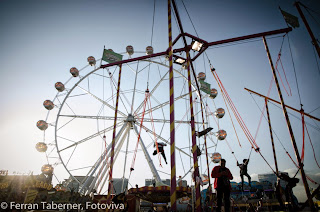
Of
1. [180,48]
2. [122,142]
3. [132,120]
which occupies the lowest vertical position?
[122,142]

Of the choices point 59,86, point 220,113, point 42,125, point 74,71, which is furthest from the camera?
point 74,71

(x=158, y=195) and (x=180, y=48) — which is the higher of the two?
(x=180, y=48)

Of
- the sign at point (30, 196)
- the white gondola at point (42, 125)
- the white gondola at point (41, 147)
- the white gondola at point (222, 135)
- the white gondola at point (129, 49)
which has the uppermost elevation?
the white gondola at point (129, 49)

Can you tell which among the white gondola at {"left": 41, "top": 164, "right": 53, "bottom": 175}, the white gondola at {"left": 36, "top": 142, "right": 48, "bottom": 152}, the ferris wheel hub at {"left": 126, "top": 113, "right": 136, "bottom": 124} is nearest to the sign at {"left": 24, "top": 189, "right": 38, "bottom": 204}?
the white gondola at {"left": 41, "top": 164, "right": 53, "bottom": 175}

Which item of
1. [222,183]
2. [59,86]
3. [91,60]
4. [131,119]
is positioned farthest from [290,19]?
[59,86]

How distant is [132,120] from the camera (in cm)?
1463

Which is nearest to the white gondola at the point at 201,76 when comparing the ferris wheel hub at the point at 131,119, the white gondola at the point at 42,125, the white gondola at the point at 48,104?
the ferris wheel hub at the point at 131,119

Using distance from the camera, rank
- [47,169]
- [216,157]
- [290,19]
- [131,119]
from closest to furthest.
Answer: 1. [290,19]
2. [216,157]
3. [47,169]
4. [131,119]

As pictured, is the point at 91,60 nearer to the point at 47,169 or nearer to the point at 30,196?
the point at 47,169

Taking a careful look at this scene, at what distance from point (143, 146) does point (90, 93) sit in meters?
6.62

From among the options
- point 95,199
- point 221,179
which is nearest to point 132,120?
point 95,199

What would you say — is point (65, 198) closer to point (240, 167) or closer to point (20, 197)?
point (20, 197)

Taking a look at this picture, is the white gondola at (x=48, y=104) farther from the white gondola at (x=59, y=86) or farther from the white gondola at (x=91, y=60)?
the white gondola at (x=91, y=60)

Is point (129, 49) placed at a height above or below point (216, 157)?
above
